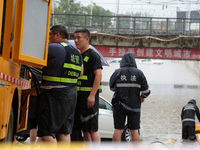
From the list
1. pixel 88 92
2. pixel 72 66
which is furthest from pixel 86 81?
pixel 72 66

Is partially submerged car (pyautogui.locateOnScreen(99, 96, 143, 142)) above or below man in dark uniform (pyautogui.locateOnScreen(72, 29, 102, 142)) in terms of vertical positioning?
below

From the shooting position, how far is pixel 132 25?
1399 inches

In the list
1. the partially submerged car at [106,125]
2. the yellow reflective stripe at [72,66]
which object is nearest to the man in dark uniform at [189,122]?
the partially submerged car at [106,125]

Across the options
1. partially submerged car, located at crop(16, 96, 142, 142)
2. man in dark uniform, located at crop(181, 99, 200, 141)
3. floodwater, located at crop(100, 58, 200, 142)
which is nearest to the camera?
partially submerged car, located at crop(16, 96, 142, 142)

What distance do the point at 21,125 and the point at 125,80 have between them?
1970mm

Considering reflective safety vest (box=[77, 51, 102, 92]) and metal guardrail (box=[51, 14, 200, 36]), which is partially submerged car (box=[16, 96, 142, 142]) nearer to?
reflective safety vest (box=[77, 51, 102, 92])

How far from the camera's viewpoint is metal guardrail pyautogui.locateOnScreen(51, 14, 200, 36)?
35062 millimetres

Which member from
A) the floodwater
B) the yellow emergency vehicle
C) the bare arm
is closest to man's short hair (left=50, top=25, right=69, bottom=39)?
the yellow emergency vehicle

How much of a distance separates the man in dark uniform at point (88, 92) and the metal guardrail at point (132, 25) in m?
28.1

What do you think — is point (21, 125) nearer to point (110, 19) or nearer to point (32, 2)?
point (32, 2)

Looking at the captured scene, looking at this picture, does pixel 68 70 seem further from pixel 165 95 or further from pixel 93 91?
pixel 165 95

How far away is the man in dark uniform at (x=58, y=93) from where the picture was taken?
213 inches

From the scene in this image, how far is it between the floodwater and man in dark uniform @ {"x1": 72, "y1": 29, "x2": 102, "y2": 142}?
19.1 feet

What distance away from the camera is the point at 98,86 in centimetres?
648
